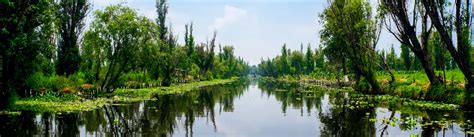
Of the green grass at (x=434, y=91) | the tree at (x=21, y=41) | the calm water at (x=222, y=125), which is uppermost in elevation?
the tree at (x=21, y=41)

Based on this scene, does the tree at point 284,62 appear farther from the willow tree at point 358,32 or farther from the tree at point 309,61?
the willow tree at point 358,32

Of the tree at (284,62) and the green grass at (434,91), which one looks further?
the tree at (284,62)

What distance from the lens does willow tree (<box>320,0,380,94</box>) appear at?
124 feet

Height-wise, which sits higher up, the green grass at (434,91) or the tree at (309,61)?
the tree at (309,61)

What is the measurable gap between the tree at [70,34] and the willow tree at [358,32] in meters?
25.0

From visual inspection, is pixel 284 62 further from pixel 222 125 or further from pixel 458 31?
pixel 222 125

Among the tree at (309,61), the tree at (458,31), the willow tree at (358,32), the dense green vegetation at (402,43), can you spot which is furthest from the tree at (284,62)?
the tree at (458,31)

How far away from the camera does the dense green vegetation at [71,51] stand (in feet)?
63.4

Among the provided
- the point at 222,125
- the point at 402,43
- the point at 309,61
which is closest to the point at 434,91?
the point at 402,43

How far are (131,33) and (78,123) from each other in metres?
19.9

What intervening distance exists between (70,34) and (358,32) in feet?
90.1

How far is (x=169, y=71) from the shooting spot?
55.9m

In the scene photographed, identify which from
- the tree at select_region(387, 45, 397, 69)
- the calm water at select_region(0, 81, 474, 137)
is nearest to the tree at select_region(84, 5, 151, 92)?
the calm water at select_region(0, 81, 474, 137)

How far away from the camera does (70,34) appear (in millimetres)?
36188
